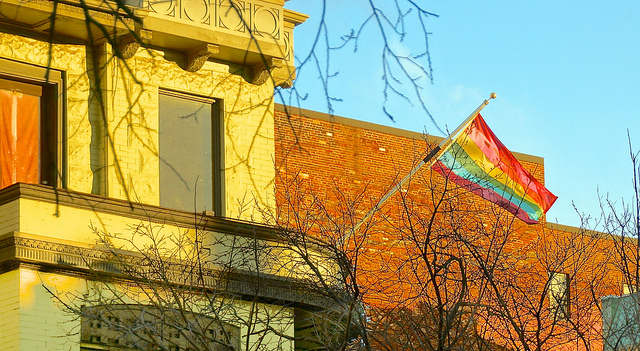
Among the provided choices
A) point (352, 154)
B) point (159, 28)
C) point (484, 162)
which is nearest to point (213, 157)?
point (159, 28)

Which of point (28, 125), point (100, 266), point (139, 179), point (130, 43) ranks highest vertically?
point (130, 43)

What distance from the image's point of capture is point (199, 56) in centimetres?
1914

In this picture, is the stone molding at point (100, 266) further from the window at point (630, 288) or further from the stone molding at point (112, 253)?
the window at point (630, 288)

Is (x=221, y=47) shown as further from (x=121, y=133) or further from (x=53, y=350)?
(x=53, y=350)

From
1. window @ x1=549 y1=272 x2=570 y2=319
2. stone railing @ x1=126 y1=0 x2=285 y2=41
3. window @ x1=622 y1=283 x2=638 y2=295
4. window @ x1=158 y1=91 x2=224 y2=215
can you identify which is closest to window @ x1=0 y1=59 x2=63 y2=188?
window @ x1=158 y1=91 x2=224 y2=215

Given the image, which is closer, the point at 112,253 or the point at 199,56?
the point at 112,253

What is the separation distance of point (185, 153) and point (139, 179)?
1186mm

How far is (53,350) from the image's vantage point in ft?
51.1

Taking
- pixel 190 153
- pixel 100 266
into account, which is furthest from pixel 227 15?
pixel 100 266

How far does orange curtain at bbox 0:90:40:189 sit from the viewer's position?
1761 cm

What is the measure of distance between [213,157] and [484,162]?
249 inches

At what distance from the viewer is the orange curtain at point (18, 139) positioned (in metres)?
17.6

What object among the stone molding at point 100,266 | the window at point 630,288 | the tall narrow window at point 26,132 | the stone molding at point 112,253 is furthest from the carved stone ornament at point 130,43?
the window at point 630,288

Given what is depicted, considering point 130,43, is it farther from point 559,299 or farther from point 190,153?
point 559,299
